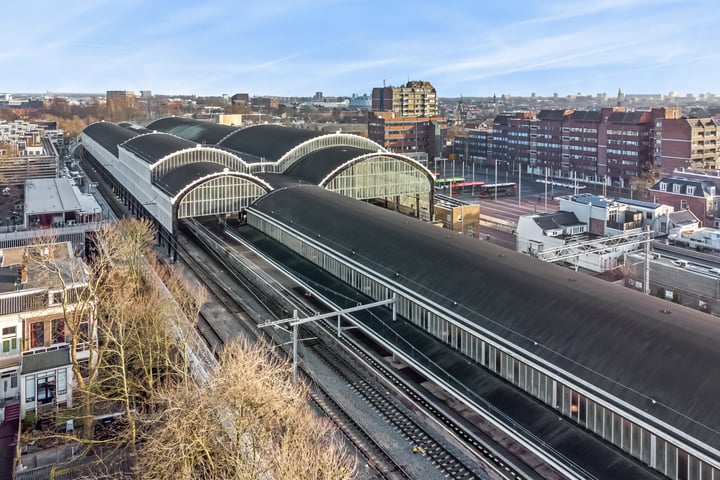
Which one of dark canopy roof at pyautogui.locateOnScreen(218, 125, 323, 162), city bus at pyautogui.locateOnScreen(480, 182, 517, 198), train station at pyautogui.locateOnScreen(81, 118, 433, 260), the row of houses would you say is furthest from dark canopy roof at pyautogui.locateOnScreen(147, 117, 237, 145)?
the row of houses

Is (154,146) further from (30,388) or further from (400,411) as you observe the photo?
(400,411)

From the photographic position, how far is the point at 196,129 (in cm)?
8362

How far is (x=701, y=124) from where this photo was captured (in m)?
70.2

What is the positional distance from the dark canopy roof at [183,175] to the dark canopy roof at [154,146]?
Result: 3.64 m

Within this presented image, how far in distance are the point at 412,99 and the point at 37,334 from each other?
106166mm

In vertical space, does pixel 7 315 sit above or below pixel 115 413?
above

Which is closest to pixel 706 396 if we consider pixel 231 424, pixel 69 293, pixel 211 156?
pixel 231 424

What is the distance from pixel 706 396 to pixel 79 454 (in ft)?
59.0

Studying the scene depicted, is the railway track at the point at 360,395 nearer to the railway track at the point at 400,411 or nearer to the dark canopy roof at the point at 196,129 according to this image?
the railway track at the point at 400,411

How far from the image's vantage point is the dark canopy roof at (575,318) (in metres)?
14.9

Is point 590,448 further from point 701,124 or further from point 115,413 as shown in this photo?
point 701,124

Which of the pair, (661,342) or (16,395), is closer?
(661,342)

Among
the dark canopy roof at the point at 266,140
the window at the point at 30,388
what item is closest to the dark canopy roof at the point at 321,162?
the dark canopy roof at the point at 266,140

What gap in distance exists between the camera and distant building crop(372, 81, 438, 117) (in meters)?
120
